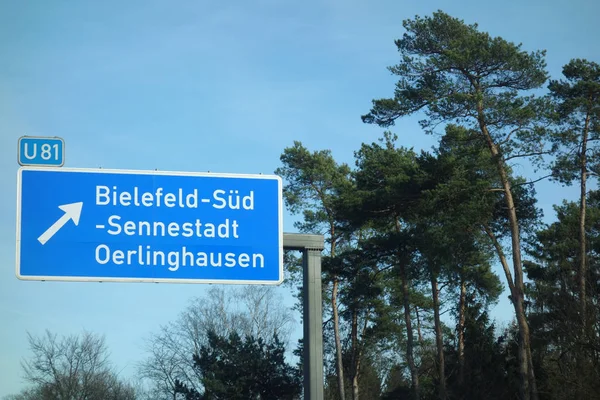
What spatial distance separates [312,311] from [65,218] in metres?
2.71

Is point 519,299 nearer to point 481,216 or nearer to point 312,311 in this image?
point 481,216

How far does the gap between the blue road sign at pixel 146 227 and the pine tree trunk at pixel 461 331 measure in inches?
1661

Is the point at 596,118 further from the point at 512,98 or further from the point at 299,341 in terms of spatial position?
the point at 299,341

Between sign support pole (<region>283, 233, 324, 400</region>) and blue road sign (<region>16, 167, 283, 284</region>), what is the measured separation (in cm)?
37

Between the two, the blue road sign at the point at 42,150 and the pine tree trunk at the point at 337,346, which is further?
the pine tree trunk at the point at 337,346

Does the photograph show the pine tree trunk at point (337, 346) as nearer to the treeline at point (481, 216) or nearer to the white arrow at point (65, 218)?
the treeline at point (481, 216)

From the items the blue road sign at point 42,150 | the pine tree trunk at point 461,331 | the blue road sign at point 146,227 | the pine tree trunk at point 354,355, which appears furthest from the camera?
the pine tree trunk at point 354,355

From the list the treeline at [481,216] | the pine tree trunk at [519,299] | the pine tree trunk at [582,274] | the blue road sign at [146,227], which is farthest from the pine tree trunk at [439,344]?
the blue road sign at [146,227]

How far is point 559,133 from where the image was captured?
120 ft

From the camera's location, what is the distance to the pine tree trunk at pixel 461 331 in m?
49.0

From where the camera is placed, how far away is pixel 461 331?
176 feet

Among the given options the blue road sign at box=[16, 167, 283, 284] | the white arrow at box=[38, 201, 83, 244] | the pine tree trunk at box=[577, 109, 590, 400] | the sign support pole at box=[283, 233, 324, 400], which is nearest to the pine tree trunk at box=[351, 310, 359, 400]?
the pine tree trunk at box=[577, 109, 590, 400]

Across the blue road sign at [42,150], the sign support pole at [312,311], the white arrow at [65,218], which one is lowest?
the sign support pole at [312,311]

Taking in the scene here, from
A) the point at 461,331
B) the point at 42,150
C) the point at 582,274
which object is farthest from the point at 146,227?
the point at 461,331
